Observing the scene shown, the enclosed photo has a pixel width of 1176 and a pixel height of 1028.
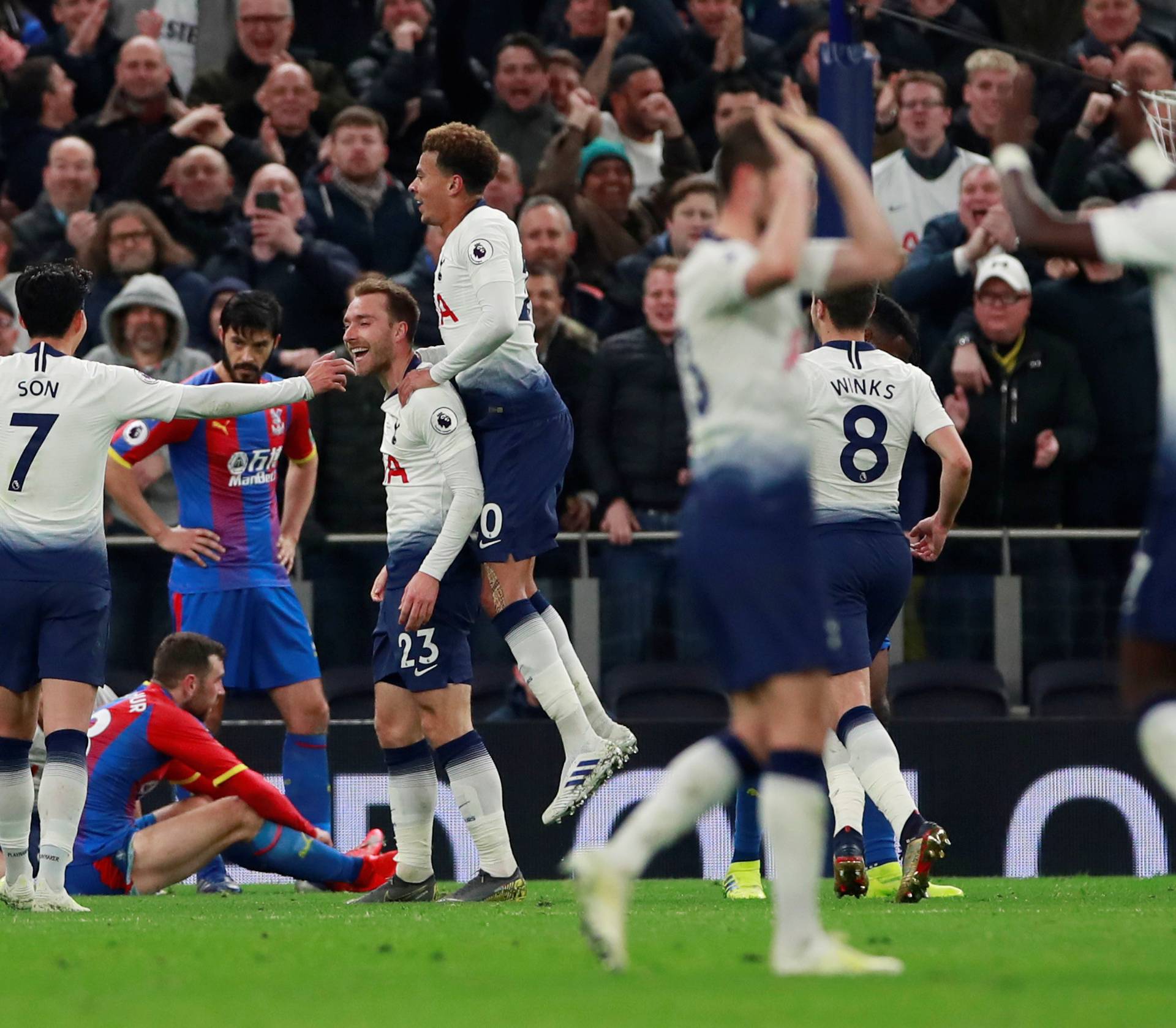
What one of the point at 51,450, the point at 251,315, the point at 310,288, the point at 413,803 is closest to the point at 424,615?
the point at 413,803

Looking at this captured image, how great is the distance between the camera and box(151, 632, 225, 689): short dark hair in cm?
1012

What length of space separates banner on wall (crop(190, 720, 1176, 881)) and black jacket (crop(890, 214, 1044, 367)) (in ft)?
8.33

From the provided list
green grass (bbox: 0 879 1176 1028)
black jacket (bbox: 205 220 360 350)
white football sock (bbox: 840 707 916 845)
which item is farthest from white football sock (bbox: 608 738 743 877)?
black jacket (bbox: 205 220 360 350)

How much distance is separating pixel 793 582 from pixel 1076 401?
7.51 meters

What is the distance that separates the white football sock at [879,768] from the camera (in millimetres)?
8461

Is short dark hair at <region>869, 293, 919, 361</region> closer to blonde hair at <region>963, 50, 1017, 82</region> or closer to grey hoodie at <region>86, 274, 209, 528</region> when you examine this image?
grey hoodie at <region>86, 274, 209, 528</region>

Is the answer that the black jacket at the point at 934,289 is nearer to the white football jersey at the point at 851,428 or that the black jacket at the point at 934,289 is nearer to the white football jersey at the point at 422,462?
the white football jersey at the point at 851,428

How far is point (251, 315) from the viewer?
10.6 meters

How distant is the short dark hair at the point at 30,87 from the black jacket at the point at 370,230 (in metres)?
2.73

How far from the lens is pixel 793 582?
5441mm

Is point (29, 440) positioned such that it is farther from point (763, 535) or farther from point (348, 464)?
point (763, 535)

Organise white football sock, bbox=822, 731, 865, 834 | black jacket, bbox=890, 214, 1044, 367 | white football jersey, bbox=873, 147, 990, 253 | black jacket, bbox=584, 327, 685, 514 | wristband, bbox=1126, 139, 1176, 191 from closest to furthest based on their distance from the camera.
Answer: wristband, bbox=1126, 139, 1176, 191
white football sock, bbox=822, 731, 865, 834
black jacket, bbox=584, 327, 685, 514
black jacket, bbox=890, 214, 1044, 367
white football jersey, bbox=873, 147, 990, 253

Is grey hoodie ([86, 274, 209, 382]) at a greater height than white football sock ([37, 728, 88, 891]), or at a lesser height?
greater

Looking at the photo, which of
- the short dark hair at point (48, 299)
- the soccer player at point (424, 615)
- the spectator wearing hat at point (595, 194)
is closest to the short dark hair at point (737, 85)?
the spectator wearing hat at point (595, 194)
